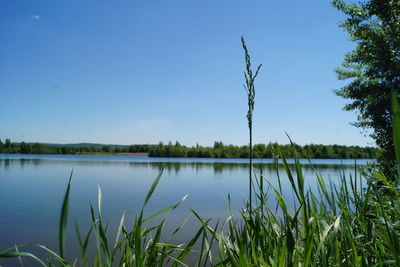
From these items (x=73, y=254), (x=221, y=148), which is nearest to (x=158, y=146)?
(x=221, y=148)

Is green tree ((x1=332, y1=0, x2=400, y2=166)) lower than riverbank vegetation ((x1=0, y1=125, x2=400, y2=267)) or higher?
higher

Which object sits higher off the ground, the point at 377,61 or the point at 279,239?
the point at 377,61

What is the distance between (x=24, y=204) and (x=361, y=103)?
13.1 metres

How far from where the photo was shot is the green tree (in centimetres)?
820

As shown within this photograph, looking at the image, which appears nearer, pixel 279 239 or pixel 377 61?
pixel 279 239

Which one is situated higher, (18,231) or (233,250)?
(233,250)

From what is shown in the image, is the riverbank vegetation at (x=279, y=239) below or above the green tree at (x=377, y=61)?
below

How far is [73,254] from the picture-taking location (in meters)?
6.34

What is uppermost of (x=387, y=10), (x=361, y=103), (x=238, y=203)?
(x=387, y=10)

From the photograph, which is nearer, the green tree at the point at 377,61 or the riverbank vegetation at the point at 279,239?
the riverbank vegetation at the point at 279,239

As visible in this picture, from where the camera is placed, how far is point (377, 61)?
8914mm

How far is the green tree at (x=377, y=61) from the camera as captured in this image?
8195 mm

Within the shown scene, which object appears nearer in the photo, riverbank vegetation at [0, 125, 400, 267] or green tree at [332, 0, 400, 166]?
riverbank vegetation at [0, 125, 400, 267]

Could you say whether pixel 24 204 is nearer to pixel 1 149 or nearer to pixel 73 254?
pixel 73 254
